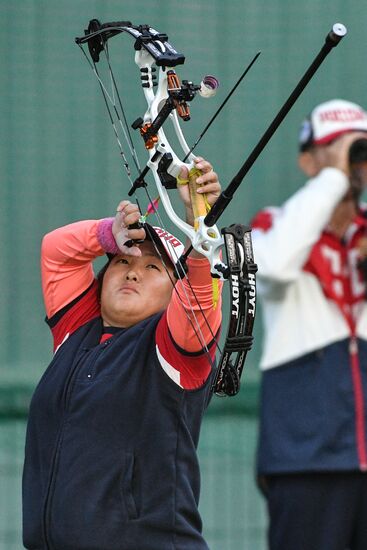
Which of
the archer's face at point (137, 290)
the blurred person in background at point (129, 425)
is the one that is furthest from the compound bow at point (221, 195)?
the archer's face at point (137, 290)

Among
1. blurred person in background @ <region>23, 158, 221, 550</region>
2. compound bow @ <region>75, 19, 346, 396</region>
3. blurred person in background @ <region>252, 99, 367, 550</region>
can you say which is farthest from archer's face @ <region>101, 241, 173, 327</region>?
blurred person in background @ <region>252, 99, 367, 550</region>

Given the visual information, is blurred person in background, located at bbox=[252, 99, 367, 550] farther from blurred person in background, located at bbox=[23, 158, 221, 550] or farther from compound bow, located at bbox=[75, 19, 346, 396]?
blurred person in background, located at bbox=[23, 158, 221, 550]

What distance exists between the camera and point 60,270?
3.47 metres

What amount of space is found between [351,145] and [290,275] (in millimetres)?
272

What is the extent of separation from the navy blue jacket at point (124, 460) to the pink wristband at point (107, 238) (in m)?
0.25

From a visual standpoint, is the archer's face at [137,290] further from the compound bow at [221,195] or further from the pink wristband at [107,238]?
the compound bow at [221,195]

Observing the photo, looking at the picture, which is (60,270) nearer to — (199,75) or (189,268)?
(189,268)

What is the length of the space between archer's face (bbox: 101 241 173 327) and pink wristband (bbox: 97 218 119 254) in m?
0.05

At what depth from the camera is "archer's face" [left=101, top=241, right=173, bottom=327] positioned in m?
3.29

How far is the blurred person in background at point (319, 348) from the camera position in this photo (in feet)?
8.43

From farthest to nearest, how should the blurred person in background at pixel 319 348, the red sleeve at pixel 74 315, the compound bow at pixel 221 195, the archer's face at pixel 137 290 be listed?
1. the red sleeve at pixel 74 315
2. the archer's face at pixel 137 290
3. the compound bow at pixel 221 195
4. the blurred person in background at pixel 319 348

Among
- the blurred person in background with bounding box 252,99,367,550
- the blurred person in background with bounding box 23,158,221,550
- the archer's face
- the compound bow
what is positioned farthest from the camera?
the archer's face

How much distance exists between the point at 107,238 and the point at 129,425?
493 millimetres

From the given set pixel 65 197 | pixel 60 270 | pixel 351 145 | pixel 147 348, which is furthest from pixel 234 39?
pixel 351 145
